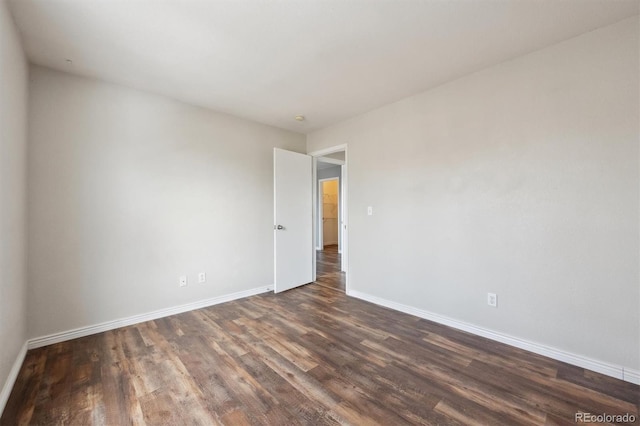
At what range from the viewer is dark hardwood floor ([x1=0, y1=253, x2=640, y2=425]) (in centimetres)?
149

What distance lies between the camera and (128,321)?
2662 millimetres

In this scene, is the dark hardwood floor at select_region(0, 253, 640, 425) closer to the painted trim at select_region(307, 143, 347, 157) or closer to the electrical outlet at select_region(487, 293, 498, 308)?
the electrical outlet at select_region(487, 293, 498, 308)

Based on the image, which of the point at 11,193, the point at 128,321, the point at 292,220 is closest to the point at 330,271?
the point at 292,220

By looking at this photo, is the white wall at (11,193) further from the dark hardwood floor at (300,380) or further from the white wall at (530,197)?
the white wall at (530,197)

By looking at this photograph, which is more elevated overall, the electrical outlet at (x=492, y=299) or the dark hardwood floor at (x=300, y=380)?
the electrical outlet at (x=492, y=299)

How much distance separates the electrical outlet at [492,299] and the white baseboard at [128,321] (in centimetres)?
276

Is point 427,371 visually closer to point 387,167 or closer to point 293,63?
point 387,167

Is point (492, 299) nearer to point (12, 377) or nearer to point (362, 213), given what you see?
point (362, 213)

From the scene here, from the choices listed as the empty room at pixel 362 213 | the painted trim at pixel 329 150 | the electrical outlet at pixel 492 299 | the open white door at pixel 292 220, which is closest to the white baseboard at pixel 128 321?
the empty room at pixel 362 213

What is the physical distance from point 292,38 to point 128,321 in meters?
3.05

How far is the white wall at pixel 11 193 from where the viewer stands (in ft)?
5.10

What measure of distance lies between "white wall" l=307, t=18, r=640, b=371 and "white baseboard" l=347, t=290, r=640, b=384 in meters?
0.04

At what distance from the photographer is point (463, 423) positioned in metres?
1.41

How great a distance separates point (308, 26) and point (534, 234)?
7.74ft
